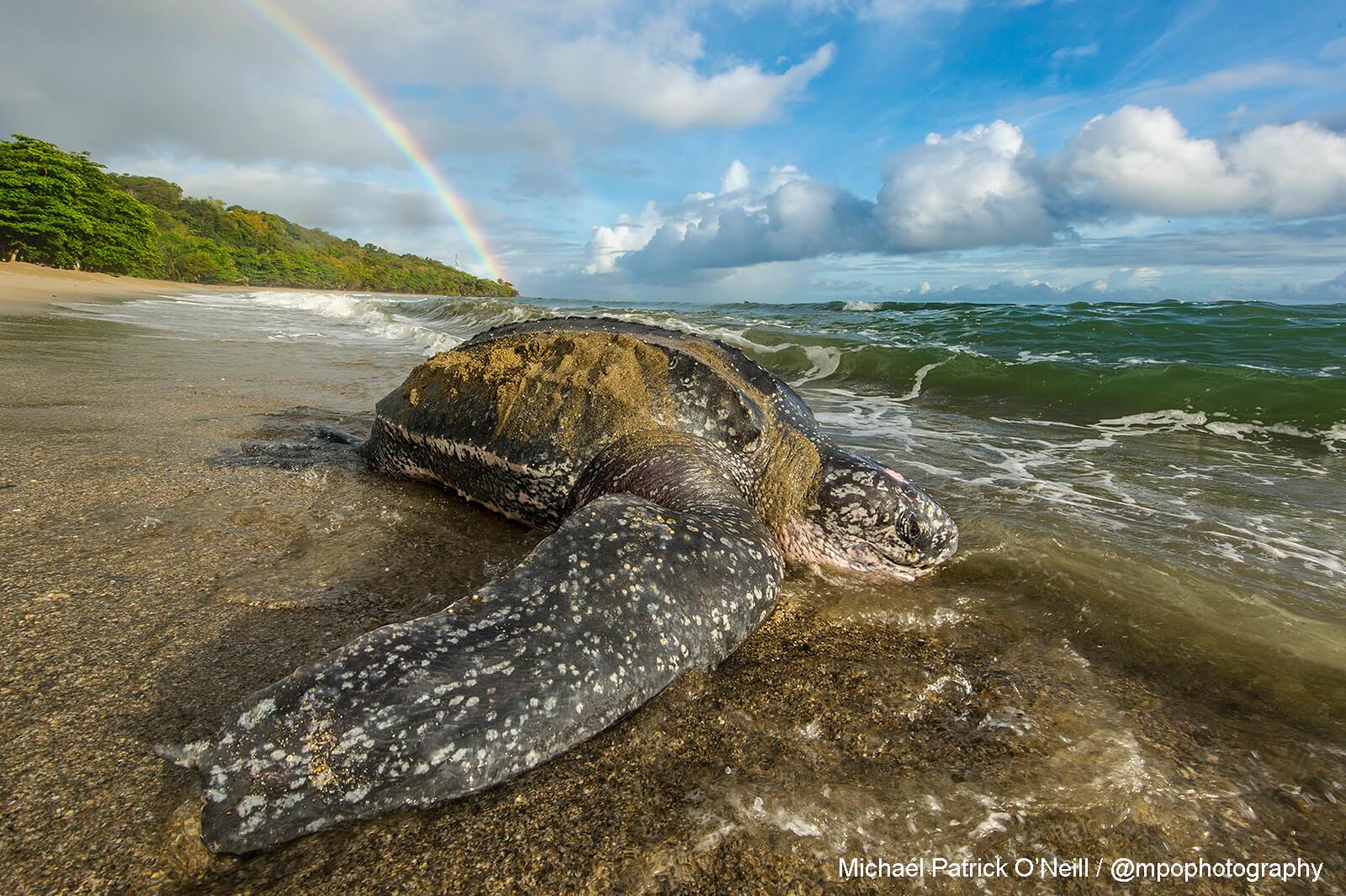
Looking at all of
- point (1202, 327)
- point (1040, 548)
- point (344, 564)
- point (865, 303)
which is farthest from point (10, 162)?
point (1202, 327)

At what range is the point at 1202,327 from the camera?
1280cm

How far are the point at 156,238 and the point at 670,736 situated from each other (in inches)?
2385

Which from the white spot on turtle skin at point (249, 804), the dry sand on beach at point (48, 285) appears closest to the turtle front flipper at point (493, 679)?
the white spot on turtle skin at point (249, 804)

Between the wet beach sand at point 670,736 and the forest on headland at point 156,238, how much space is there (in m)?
46.4

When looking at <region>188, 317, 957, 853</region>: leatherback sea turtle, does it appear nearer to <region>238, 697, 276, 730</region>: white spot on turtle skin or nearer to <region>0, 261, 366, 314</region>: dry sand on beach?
<region>238, 697, 276, 730</region>: white spot on turtle skin

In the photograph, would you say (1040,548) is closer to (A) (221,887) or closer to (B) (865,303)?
(A) (221,887)

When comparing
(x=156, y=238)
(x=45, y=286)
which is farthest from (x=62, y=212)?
(x=45, y=286)

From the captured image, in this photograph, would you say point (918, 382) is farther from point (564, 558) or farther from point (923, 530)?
point (564, 558)

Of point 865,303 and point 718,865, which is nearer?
point 718,865

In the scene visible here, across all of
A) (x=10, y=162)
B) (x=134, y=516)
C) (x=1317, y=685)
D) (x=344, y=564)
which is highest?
(x=10, y=162)

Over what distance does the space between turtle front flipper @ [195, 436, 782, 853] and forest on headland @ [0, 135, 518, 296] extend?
47668 mm

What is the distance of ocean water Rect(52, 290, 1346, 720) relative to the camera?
2.45m

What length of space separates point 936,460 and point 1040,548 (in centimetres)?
194

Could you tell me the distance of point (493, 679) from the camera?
1479 millimetres
